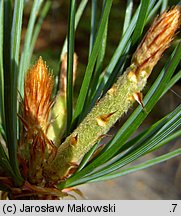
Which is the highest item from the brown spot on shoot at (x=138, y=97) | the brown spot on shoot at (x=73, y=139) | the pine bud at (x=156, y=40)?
the pine bud at (x=156, y=40)


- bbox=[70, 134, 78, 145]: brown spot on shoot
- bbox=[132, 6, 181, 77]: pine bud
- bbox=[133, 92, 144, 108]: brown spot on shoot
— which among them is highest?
bbox=[132, 6, 181, 77]: pine bud

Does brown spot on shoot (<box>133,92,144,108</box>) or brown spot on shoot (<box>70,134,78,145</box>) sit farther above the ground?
brown spot on shoot (<box>133,92,144,108</box>)

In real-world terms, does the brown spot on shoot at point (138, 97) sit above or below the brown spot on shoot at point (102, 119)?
above

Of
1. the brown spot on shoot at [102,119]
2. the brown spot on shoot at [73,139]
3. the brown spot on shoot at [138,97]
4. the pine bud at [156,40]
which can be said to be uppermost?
the pine bud at [156,40]

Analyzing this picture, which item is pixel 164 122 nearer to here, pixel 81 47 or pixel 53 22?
pixel 81 47

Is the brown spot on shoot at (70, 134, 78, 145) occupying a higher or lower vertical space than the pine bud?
lower

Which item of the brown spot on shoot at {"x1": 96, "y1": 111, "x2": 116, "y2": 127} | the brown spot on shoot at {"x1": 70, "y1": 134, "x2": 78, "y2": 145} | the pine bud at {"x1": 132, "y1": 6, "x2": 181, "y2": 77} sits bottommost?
the brown spot on shoot at {"x1": 70, "y1": 134, "x2": 78, "y2": 145}

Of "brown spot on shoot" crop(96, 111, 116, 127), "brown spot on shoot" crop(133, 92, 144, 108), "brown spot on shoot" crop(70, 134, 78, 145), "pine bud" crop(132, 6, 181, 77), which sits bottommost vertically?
"brown spot on shoot" crop(70, 134, 78, 145)

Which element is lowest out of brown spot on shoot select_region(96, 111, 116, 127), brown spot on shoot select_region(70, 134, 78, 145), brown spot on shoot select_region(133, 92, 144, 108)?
brown spot on shoot select_region(70, 134, 78, 145)

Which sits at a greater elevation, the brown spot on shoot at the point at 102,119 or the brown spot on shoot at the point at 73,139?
the brown spot on shoot at the point at 102,119

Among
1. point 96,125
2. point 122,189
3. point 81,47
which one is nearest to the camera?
point 96,125
